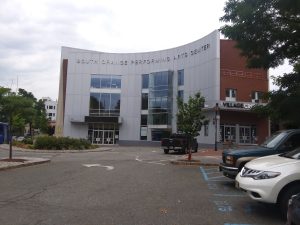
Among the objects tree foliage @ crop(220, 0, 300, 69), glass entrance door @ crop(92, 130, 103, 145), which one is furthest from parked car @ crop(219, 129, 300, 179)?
glass entrance door @ crop(92, 130, 103, 145)

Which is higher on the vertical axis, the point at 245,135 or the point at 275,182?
the point at 245,135

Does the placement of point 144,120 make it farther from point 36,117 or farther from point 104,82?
point 36,117

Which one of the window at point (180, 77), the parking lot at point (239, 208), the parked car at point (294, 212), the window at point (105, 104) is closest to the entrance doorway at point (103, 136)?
the window at point (105, 104)

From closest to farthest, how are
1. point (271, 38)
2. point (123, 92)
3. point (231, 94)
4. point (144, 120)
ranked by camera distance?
point (271, 38) < point (231, 94) < point (144, 120) < point (123, 92)

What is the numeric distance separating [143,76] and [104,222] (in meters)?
56.5

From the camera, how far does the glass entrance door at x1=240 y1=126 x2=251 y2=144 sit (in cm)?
Result: 4923

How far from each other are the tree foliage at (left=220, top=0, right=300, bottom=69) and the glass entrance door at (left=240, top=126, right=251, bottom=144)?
105 ft

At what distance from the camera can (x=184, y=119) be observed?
917 inches

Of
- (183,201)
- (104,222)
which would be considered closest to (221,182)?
(183,201)

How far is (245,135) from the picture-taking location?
1943 inches

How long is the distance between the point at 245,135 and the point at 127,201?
41.0 meters

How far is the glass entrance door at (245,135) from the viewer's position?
49.2 meters

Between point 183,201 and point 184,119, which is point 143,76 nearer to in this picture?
point 184,119

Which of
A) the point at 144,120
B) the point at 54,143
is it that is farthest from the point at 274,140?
the point at 144,120
